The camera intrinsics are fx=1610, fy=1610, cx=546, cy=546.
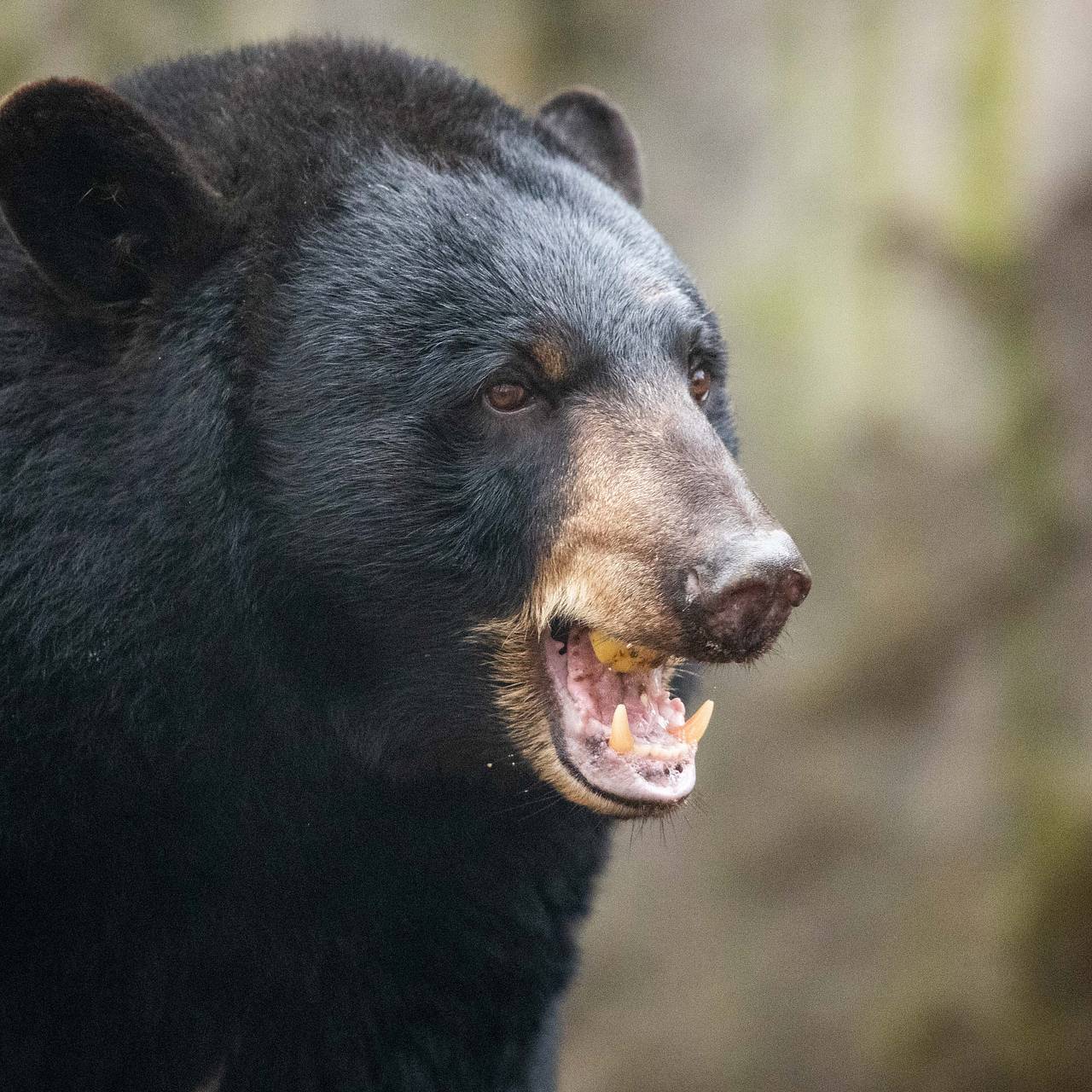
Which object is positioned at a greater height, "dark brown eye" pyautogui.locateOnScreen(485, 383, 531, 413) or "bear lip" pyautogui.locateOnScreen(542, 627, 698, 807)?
"dark brown eye" pyautogui.locateOnScreen(485, 383, 531, 413)

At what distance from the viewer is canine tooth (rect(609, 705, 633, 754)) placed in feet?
10.6

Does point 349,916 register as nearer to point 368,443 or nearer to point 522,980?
point 522,980

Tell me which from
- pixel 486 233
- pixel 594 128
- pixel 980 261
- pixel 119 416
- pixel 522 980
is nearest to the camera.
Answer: pixel 119 416

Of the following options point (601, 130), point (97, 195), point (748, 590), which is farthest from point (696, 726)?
point (601, 130)

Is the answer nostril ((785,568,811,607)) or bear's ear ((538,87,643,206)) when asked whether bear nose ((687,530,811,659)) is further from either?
bear's ear ((538,87,643,206))

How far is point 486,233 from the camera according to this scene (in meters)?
3.50

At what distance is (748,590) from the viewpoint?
3029mm

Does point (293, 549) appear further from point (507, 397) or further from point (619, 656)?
point (619, 656)

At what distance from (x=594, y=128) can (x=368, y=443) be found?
5.56 ft

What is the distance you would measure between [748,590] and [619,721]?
0.42 meters

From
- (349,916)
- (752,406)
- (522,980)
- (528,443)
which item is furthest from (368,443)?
(752,406)

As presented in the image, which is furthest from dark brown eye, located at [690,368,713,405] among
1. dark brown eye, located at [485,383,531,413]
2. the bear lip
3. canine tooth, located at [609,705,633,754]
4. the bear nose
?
canine tooth, located at [609,705,633,754]

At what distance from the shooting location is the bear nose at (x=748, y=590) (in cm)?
302

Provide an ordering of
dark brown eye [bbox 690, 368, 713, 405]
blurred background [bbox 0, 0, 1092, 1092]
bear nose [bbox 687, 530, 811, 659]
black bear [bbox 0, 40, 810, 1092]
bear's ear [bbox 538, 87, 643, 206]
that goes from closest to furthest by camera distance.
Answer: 1. bear nose [bbox 687, 530, 811, 659]
2. black bear [bbox 0, 40, 810, 1092]
3. dark brown eye [bbox 690, 368, 713, 405]
4. bear's ear [bbox 538, 87, 643, 206]
5. blurred background [bbox 0, 0, 1092, 1092]
